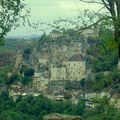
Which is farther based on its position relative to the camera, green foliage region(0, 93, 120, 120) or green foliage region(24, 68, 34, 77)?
green foliage region(24, 68, 34, 77)

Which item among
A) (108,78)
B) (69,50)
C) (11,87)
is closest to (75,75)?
(69,50)

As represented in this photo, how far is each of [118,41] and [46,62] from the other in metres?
42.8

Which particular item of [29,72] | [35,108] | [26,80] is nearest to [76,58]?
[26,80]

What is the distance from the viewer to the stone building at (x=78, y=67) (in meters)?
44.5

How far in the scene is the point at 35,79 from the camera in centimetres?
4706

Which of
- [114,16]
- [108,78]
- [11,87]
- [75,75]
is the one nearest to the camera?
[114,16]

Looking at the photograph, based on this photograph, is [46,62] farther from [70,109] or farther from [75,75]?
[70,109]

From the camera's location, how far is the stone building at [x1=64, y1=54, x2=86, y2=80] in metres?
44.5

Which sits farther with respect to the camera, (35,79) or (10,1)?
(35,79)

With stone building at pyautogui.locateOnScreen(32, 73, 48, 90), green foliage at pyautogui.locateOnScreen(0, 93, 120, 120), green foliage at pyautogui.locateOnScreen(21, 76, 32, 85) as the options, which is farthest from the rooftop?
green foliage at pyautogui.locateOnScreen(0, 93, 120, 120)

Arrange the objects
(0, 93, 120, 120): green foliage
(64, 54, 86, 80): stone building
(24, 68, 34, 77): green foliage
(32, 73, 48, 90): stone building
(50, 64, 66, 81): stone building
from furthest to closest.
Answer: (24, 68, 34, 77): green foliage
(50, 64, 66, 81): stone building
(32, 73, 48, 90): stone building
(64, 54, 86, 80): stone building
(0, 93, 120, 120): green foliage

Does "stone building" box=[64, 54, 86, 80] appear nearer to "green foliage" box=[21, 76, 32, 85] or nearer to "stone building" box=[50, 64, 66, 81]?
"stone building" box=[50, 64, 66, 81]

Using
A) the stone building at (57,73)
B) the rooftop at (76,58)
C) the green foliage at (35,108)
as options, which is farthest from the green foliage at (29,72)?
the green foliage at (35,108)

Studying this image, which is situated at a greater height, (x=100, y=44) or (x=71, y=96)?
(x=100, y=44)
